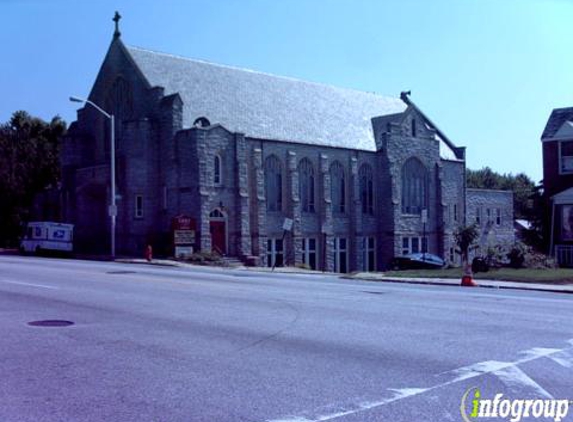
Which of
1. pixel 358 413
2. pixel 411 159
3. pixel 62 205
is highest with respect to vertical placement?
pixel 411 159

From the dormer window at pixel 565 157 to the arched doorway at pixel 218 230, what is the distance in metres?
18.4

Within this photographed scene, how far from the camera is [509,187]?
100062 millimetres

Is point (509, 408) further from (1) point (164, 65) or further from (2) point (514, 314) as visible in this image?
(1) point (164, 65)

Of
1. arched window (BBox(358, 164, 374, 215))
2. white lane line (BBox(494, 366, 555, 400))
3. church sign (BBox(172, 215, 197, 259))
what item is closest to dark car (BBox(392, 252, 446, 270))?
arched window (BBox(358, 164, 374, 215))

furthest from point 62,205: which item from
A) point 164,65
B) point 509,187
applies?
point 509,187

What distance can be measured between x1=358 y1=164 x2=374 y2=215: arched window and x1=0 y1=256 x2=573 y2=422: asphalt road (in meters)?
34.5

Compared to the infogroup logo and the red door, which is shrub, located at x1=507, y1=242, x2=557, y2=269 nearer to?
the red door

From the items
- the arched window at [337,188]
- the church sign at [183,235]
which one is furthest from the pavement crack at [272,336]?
the arched window at [337,188]

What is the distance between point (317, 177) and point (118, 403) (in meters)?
40.9

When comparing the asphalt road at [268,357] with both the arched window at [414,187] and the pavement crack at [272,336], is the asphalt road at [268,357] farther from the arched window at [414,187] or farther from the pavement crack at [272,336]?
the arched window at [414,187]

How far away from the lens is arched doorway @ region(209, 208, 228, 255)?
40906mm

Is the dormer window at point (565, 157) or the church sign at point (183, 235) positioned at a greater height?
the dormer window at point (565, 157)

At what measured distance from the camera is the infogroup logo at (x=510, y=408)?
683cm

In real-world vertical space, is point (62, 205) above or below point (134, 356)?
above
